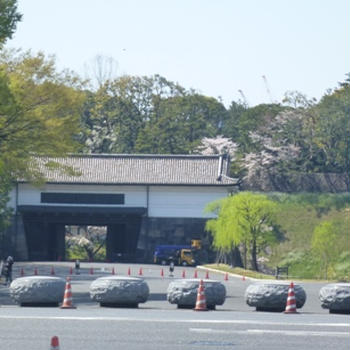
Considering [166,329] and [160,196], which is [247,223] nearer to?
[160,196]

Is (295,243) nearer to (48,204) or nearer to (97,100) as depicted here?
(48,204)

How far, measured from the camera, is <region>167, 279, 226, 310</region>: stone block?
990 inches

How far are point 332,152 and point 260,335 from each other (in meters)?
71.8

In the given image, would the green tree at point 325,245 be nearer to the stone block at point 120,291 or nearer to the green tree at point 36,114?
the green tree at point 36,114

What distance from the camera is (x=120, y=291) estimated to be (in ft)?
82.2

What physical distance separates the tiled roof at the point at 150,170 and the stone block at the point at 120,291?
48651 mm

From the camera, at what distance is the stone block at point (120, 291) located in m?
25.1

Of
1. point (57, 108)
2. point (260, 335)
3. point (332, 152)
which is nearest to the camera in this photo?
point (260, 335)

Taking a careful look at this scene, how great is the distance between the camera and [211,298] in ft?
83.0

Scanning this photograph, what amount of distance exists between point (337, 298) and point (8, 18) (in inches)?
573

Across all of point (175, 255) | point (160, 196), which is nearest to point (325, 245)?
point (175, 255)

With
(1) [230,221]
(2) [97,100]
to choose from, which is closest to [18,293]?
(1) [230,221]

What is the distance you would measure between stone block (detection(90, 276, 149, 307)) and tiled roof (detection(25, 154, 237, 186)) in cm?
4865

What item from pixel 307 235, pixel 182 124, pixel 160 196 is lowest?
pixel 307 235
